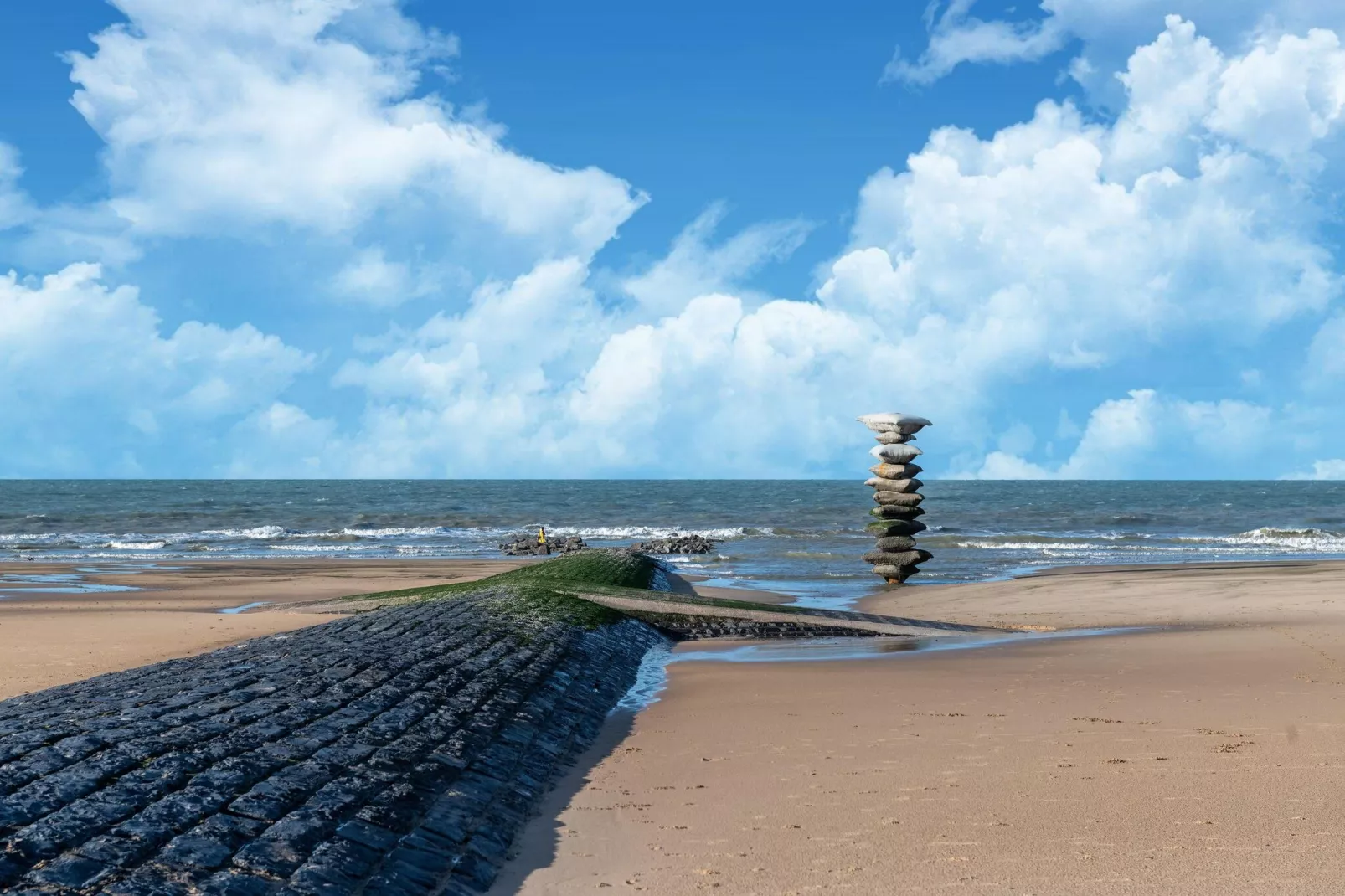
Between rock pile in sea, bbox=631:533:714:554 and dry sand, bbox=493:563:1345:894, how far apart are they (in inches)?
1022

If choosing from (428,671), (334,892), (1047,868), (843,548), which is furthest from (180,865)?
(843,548)

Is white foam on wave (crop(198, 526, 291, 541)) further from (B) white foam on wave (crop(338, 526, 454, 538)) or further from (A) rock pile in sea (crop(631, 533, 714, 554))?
(A) rock pile in sea (crop(631, 533, 714, 554))

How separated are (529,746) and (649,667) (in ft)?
14.5

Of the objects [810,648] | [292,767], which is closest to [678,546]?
[810,648]

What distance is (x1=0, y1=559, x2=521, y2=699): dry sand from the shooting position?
1145 centimetres

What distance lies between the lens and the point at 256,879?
405cm

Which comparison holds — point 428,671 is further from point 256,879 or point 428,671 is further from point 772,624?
point 772,624

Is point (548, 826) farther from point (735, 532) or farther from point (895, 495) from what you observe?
point (735, 532)

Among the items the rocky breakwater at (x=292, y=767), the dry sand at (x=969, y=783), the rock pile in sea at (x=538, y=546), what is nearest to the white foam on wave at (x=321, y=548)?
the rock pile in sea at (x=538, y=546)

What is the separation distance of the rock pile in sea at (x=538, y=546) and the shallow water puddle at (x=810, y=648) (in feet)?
76.1

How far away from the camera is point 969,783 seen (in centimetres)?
589

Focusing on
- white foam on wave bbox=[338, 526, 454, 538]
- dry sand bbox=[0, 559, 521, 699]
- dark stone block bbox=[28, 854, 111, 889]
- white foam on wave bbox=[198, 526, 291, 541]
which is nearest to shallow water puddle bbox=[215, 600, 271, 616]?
dry sand bbox=[0, 559, 521, 699]

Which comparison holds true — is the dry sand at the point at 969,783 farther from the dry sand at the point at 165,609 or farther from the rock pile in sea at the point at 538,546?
the rock pile in sea at the point at 538,546

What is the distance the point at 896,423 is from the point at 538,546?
1783cm
